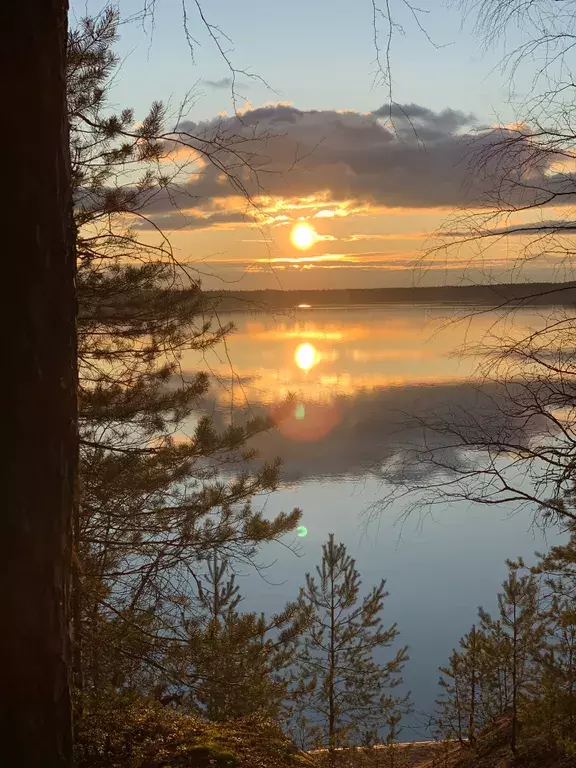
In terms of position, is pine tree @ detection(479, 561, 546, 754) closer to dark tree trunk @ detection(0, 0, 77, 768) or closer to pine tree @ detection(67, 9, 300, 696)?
pine tree @ detection(67, 9, 300, 696)

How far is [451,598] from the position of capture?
36.5m

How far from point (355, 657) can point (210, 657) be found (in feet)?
53.5

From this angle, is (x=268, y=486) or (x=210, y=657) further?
(x=268, y=486)

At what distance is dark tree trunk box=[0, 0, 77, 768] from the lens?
236 centimetres

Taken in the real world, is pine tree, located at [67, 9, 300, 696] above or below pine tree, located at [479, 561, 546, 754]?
above

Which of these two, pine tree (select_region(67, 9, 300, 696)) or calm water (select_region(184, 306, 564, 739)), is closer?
pine tree (select_region(67, 9, 300, 696))

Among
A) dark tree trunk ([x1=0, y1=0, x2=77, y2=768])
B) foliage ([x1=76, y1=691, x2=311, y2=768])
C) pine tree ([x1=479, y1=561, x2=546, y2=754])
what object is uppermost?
dark tree trunk ([x1=0, y1=0, x2=77, y2=768])

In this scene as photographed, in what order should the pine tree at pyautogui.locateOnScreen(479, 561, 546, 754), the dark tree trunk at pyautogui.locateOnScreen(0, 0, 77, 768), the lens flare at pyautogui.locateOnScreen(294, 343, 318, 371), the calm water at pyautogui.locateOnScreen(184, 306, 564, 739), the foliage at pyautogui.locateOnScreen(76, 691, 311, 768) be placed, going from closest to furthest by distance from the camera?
the dark tree trunk at pyautogui.locateOnScreen(0, 0, 77, 768) → the foliage at pyautogui.locateOnScreen(76, 691, 311, 768) → the pine tree at pyautogui.locateOnScreen(479, 561, 546, 754) → the calm water at pyautogui.locateOnScreen(184, 306, 564, 739) → the lens flare at pyautogui.locateOnScreen(294, 343, 318, 371)

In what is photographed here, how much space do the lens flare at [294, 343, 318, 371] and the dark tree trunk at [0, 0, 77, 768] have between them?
233ft

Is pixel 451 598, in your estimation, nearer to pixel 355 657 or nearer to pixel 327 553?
pixel 355 657

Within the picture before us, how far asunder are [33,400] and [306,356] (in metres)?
84.6

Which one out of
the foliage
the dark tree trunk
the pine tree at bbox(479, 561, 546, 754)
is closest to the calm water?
the pine tree at bbox(479, 561, 546, 754)

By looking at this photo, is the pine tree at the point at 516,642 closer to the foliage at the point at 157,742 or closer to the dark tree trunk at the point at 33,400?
the foliage at the point at 157,742

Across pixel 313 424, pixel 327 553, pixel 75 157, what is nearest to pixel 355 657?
pixel 327 553
